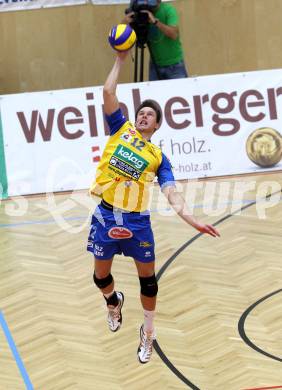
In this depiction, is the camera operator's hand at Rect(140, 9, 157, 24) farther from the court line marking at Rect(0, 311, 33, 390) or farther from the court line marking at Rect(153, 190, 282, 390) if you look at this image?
the court line marking at Rect(0, 311, 33, 390)

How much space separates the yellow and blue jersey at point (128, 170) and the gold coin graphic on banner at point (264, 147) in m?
7.37

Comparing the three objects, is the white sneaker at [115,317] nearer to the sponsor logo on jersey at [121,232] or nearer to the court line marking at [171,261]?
the court line marking at [171,261]

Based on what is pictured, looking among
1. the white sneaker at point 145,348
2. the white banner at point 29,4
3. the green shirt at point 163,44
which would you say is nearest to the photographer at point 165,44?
the green shirt at point 163,44

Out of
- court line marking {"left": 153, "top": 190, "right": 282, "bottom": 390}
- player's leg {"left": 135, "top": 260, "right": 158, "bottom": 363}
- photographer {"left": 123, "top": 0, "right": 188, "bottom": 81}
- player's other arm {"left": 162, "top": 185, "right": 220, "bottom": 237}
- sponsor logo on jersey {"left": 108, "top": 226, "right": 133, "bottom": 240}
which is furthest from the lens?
photographer {"left": 123, "top": 0, "right": 188, "bottom": 81}

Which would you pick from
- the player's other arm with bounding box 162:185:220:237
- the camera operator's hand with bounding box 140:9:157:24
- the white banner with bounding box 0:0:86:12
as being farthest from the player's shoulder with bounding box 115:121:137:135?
the white banner with bounding box 0:0:86:12

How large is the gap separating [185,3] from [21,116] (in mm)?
5290

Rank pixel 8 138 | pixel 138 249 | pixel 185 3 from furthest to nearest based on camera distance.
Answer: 1. pixel 185 3
2. pixel 8 138
3. pixel 138 249

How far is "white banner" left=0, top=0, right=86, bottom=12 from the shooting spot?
17.8 m

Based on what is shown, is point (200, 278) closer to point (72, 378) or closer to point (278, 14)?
point (72, 378)

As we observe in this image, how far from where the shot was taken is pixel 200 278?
11.8 meters

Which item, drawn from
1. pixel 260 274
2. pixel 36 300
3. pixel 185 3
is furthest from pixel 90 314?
pixel 185 3

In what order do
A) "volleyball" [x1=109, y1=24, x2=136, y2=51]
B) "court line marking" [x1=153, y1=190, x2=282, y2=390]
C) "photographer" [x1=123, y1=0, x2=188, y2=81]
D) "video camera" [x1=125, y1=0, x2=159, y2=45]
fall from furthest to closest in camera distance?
"photographer" [x1=123, y1=0, x2=188, y2=81]
"video camera" [x1=125, y1=0, x2=159, y2=45]
"court line marking" [x1=153, y1=190, x2=282, y2=390]
"volleyball" [x1=109, y1=24, x2=136, y2=51]

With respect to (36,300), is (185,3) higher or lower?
higher

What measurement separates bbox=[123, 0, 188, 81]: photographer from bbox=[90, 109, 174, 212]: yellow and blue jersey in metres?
7.32
